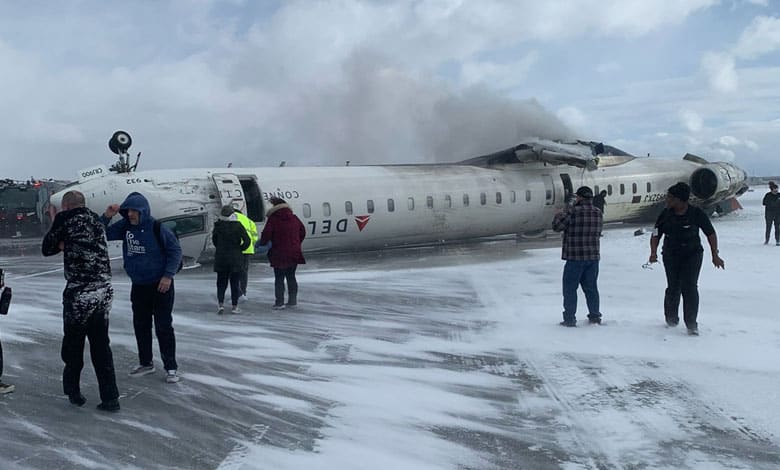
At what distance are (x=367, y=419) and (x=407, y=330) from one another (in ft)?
10.8

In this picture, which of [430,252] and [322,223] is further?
[430,252]

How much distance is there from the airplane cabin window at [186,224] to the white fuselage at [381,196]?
2 centimetres

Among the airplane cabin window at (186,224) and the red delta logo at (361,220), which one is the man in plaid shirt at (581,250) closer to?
the red delta logo at (361,220)

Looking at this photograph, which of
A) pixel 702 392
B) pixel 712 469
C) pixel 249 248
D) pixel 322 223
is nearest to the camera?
pixel 712 469

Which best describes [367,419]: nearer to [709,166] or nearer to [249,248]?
[249,248]

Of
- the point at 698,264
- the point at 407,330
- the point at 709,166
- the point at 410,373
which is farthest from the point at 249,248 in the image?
the point at 709,166

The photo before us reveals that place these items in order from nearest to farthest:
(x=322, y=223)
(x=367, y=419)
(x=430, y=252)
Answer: (x=367, y=419) < (x=322, y=223) < (x=430, y=252)

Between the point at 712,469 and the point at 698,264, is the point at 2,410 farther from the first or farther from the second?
the point at 698,264

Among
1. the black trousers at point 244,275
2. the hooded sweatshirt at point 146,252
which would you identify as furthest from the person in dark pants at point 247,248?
the hooded sweatshirt at point 146,252

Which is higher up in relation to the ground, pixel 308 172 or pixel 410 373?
pixel 308 172

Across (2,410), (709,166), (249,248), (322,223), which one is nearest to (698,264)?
(249,248)

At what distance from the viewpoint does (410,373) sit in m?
6.52

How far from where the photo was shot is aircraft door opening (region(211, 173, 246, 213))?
14875mm

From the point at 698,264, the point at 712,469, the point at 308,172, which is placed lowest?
the point at 712,469
